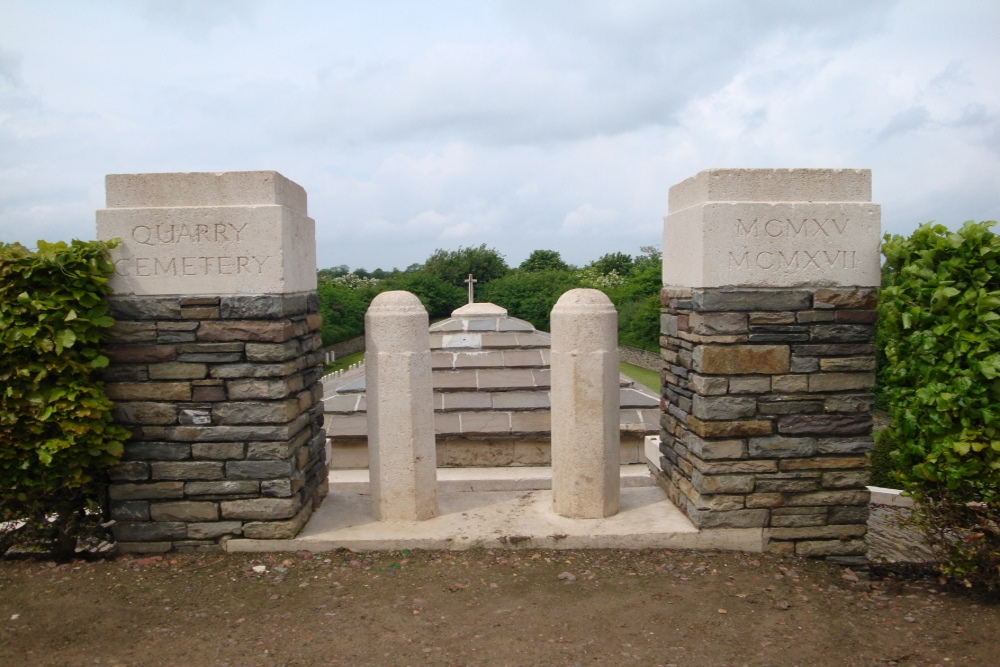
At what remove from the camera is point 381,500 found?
16.3 feet

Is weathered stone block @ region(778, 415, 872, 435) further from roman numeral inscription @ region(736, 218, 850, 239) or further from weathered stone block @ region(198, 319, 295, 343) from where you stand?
weathered stone block @ region(198, 319, 295, 343)

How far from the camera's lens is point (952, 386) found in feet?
13.3

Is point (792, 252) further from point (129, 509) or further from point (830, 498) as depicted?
point (129, 509)

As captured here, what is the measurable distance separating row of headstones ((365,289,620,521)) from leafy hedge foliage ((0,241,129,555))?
168 centimetres

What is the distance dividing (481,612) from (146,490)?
7.72 ft

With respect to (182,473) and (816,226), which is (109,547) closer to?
(182,473)

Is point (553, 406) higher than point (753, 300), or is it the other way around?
point (753, 300)

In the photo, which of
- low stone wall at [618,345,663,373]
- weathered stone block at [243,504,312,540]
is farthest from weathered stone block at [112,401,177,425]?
low stone wall at [618,345,663,373]

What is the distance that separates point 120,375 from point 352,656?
2.37 m

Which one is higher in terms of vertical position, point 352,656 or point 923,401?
point 923,401

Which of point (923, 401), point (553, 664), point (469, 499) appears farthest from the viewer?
point (469, 499)

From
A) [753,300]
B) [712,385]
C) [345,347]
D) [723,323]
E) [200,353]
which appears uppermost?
[753,300]

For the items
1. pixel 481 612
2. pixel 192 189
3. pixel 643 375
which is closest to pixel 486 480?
pixel 481 612

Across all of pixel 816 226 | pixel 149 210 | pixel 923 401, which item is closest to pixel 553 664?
pixel 923 401
